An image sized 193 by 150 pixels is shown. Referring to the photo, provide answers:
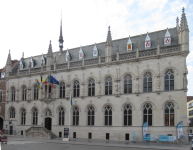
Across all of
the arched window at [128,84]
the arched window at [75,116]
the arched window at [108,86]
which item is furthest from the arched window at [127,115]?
the arched window at [75,116]

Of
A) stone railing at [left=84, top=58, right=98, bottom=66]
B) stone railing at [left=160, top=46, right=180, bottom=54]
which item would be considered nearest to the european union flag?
stone railing at [left=84, top=58, right=98, bottom=66]

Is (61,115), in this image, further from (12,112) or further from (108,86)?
(12,112)

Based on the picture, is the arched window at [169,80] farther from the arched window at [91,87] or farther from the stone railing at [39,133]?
the stone railing at [39,133]

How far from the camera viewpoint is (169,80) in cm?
3152

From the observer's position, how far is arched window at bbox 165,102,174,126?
30.7 m

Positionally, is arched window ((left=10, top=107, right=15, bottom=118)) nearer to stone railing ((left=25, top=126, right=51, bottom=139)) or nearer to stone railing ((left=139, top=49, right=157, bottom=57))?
stone railing ((left=25, top=126, right=51, bottom=139))

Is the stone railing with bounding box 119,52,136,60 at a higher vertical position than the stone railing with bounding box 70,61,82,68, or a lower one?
higher

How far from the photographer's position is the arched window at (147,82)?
32903 mm

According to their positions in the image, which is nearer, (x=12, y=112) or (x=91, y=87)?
(x=91, y=87)

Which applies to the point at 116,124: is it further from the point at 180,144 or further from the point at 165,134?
the point at 180,144

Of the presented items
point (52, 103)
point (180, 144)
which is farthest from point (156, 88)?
point (52, 103)

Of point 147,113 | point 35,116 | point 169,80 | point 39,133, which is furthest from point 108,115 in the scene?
point 35,116

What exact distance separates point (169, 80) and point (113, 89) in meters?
8.97

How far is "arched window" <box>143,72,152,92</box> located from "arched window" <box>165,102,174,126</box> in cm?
353
